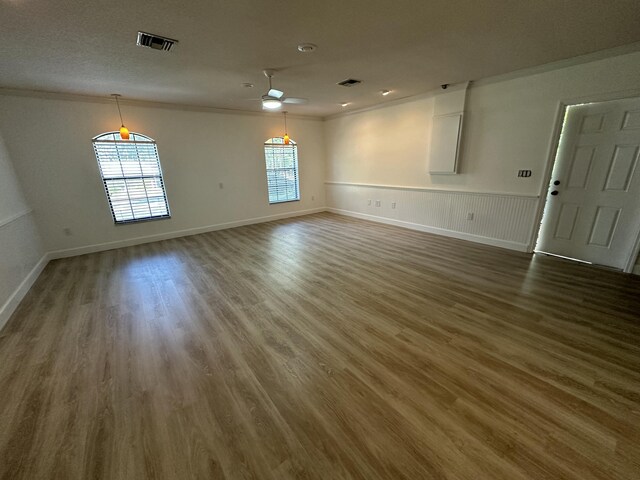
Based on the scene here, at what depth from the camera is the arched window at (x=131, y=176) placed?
477 centimetres

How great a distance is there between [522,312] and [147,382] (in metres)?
3.57

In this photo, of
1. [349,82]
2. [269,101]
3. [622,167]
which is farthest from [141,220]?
[622,167]

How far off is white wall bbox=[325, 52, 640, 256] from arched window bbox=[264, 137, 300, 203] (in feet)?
5.53

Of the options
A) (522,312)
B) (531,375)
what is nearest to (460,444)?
(531,375)

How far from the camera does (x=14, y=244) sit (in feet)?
11.0

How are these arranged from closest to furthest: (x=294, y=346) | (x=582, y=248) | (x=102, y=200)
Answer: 1. (x=294, y=346)
2. (x=582, y=248)
3. (x=102, y=200)

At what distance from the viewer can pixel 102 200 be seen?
4.81 m

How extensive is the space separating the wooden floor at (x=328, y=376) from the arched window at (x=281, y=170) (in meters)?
3.92

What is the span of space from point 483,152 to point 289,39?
149 inches

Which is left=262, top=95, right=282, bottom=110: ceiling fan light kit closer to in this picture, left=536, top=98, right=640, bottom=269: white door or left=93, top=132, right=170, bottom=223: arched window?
left=93, top=132, right=170, bottom=223: arched window

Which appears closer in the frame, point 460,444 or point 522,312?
point 460,444

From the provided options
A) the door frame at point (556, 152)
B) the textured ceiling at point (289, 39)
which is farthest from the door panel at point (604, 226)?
the textured ceiling at point (289, 39)

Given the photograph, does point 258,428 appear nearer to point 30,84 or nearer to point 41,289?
point 41,289

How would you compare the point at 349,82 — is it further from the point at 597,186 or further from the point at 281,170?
the point at 597,186
